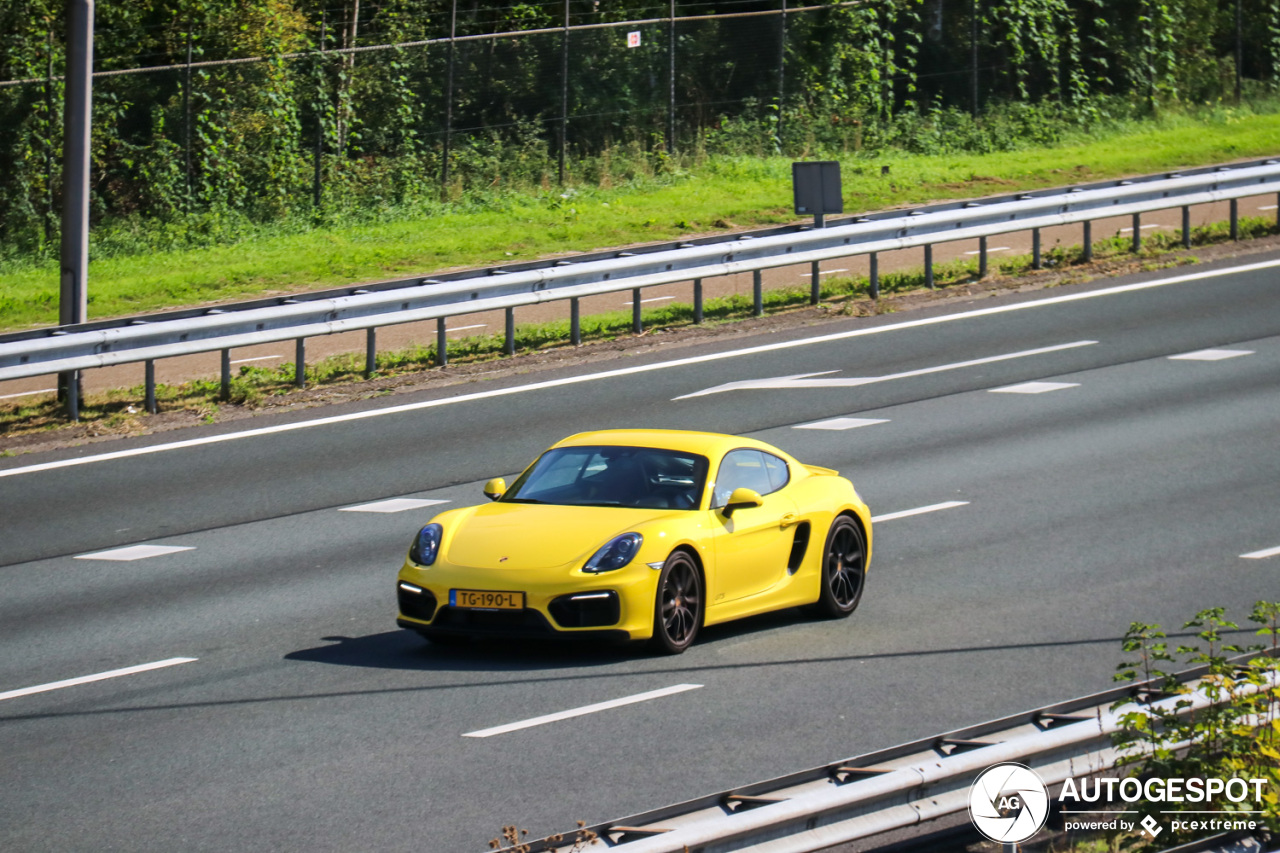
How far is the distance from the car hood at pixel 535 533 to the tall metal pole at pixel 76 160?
936 cm

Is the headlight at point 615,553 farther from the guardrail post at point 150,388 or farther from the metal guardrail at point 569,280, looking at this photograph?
the guardrail post at point 150,388

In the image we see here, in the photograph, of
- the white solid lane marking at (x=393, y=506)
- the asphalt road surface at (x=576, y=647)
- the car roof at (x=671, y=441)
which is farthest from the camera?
the white solid lane marking at (x=393, y=506)

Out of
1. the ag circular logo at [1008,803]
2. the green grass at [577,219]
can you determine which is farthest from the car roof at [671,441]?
the green grass at [577,219]

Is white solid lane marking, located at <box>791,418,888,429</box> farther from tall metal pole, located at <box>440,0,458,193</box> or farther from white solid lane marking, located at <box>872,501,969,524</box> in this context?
tall metal pole, located at <box>440,0,458,193</box>

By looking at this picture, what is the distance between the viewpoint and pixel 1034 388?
17.8m

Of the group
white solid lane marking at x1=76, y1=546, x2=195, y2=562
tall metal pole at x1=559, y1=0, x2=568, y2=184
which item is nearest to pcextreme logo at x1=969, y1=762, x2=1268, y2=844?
white solid lane marking at x1=76, y1=546, x2=195, y2=562

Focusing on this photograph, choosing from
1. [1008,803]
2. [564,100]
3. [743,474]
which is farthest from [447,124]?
[1008,803]

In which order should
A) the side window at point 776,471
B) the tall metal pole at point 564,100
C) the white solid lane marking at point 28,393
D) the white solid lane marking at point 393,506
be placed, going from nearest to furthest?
the side window at point 776,471, the white solid lane marking at point 393,506, the white solid lane marking at point 28,393, the tall metal pole at point 564,100

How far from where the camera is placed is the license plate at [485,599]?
9.59m

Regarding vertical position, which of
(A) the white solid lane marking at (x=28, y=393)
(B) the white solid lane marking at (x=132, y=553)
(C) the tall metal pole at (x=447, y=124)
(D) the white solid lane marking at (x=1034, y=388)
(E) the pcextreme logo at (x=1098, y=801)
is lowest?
(B) the white solid lane marking at (x=132, y=553)

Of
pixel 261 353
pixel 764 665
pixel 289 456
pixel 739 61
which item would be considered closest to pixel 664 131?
pixel 739 61

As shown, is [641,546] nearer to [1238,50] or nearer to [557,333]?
[557,333]

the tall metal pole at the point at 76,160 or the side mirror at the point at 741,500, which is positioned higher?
the tall metal pole at the point at 76,160

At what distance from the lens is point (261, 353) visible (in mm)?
21438
